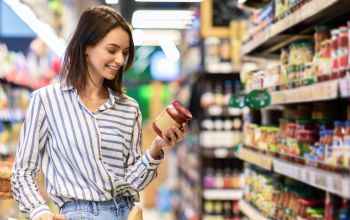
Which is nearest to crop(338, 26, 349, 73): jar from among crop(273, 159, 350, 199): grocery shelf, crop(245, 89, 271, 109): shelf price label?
crop(273, 159, 350, 199): grocery shelf

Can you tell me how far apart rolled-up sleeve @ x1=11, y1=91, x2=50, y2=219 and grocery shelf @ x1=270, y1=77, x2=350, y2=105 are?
1153mm

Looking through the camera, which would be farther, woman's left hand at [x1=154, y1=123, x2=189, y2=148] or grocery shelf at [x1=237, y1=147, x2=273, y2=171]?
grocery shelf at [x1=237, y1=147, x2=273, y2=171]

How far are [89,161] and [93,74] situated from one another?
0.39 metres

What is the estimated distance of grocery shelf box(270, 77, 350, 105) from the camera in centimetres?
254

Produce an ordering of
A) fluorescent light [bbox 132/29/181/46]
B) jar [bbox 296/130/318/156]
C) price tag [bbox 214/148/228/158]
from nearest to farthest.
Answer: jar [bbox 296/130/318/156] < price tag [bbox 214/148/228/158] < fluorescent light [bbox 132/29/181/46]

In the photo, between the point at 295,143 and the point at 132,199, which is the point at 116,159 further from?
the point at 295,143

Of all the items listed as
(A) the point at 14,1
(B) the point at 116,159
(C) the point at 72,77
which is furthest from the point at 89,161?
(A) the point at 14,1

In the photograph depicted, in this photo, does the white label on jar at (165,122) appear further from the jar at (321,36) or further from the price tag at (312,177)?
the jar at (321,36)

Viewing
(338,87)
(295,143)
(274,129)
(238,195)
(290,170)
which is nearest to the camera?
(338,87)

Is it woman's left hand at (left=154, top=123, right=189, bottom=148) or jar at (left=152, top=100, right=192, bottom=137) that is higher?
jar at (left=152, top=100, right=192, bottom=137)

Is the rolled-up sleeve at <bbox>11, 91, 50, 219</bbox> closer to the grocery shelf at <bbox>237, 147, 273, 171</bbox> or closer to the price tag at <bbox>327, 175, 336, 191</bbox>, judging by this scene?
the price tag at <bbox>327, 175, 336, 191</bbox>

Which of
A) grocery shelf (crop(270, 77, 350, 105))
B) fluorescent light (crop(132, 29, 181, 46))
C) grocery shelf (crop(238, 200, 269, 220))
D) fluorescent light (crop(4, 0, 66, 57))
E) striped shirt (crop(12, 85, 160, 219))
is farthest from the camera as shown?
fluorescent light (crop(132, 29, 181, 46))

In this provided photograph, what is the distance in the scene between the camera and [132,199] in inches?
116

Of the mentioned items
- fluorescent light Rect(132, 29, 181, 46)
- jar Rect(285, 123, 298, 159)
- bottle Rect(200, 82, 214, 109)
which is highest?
fluorescent light Rect(132, 29, 181, 46)
